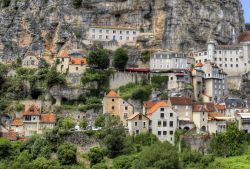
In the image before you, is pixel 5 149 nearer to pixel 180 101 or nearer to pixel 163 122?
pixel 163 122

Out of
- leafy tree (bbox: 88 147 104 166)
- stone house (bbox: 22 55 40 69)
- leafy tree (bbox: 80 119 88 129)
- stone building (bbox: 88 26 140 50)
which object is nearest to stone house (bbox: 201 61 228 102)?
stone building (bbox: 88 26 140 50)

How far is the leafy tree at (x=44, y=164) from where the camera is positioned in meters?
77.1

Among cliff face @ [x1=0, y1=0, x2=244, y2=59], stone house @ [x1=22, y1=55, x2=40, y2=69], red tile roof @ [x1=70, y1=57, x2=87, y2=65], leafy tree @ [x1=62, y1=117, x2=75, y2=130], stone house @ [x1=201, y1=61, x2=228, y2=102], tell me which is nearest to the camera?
leafy tree @ [x1=62, y1=117, x2=75, y2=130]

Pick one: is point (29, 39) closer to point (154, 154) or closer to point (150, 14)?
point (150, 14)

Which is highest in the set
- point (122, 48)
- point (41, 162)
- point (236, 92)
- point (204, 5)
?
point (204, 5)

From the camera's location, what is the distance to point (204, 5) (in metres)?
113

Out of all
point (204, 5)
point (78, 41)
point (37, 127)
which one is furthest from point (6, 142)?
point (204, 5)

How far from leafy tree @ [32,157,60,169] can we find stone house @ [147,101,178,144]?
47.7 feet

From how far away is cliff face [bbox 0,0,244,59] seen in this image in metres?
108

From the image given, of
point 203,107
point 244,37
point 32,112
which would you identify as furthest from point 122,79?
point 244,37

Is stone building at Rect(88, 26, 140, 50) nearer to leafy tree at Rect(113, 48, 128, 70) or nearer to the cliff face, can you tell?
the cliff face

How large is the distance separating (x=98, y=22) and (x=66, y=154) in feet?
121

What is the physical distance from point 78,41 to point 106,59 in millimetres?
8975

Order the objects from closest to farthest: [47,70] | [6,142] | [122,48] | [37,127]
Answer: [6,142]
[37,127]
[47,70]
[122,48]
